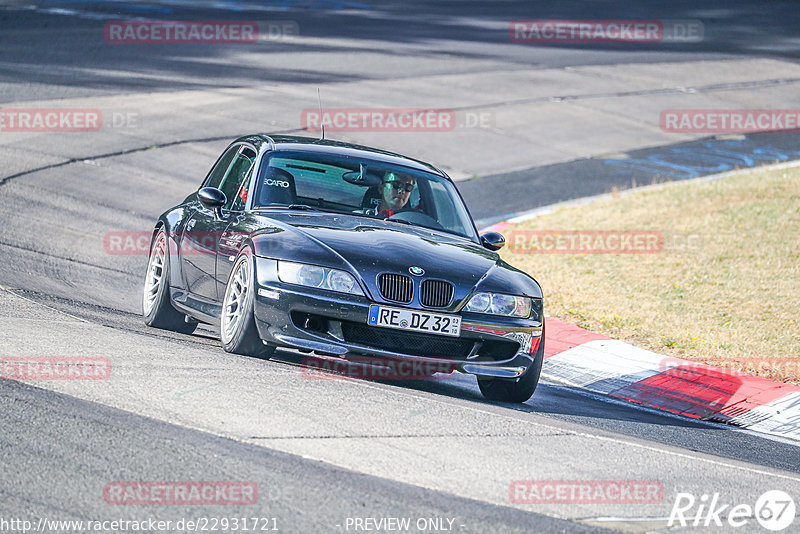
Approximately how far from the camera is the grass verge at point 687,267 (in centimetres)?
1043

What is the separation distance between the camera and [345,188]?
27.6 ft

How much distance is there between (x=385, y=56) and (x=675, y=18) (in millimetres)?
14600

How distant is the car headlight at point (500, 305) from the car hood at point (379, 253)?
0.05 meters

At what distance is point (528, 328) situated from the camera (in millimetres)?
7328

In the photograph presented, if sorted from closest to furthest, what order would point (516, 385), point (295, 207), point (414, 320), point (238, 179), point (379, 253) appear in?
1. point (414, 320)
2. point (379, 253)
3. point (516, 385)
4. point (295, 207)
5. point (238, 179)

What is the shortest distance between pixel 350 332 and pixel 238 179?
232 centimetres

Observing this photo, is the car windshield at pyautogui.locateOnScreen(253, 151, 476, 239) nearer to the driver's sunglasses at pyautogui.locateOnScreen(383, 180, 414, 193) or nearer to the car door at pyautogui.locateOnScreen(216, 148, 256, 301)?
→ the driver's sunglasses at pyautogui.locateOnScreen(383, 180, 414, 193)

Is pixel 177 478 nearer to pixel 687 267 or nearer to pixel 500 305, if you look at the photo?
pixel 500 305

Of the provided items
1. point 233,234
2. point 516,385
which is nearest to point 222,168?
point 233,234

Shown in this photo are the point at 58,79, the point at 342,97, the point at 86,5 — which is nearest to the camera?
Answer: the point at 58,79

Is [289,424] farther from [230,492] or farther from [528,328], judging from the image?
[528,328]

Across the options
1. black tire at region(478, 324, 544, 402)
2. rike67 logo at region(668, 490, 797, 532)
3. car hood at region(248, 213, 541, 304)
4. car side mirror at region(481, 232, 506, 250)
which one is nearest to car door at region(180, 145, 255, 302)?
car hood at region(248, 213, 541, 304)

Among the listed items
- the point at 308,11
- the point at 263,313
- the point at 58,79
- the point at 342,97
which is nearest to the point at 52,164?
the point at 58,79

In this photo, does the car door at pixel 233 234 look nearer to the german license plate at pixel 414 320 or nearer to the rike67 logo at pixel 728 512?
the german license plate at pixel 414 320
